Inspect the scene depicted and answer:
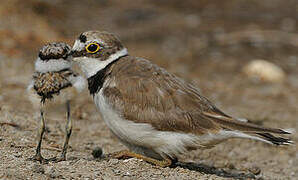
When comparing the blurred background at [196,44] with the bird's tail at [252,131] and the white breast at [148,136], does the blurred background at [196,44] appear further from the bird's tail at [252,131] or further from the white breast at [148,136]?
the bird's tail at [252,131]

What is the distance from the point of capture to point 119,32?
1165 cm

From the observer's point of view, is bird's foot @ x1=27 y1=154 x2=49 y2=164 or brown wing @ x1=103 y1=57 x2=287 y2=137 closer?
bird's foot @ x1=27 y1=154 x2=49 y2=164

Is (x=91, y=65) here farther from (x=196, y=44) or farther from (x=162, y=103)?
(x=196, y=44)

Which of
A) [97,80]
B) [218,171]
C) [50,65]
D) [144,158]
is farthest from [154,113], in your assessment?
[218,171]

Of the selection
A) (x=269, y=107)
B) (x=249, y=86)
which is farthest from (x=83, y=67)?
(x=249, y=86)

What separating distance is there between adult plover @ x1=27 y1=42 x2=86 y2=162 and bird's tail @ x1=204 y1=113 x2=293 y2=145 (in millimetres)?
1347

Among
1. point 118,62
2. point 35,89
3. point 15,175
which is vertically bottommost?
point 15,175

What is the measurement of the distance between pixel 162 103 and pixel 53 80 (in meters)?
1.02

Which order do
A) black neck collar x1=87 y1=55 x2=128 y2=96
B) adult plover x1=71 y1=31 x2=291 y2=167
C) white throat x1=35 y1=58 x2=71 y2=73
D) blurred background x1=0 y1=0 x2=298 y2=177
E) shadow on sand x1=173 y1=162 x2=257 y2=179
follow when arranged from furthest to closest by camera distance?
blurred background x1=0 y1=0 x2=298 y2=177
shadow on sand x1=173 y1=162 x2=257 y2=179
black neck collar x1=87 y1=55 x2=128 y2=96
adult plover x1=71 y1=31 x2=291 y2=167
white throat x1=35 y1=58 x2=71 y2=73

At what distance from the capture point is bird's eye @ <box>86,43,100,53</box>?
181 inches

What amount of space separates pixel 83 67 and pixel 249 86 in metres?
5.44

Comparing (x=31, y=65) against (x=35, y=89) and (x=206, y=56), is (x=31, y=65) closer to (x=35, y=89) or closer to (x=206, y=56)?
(x=206, y=56)

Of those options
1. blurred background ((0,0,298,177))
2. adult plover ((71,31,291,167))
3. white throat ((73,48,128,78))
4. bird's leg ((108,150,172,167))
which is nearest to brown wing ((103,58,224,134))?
adult plover ((71,31,291,167))

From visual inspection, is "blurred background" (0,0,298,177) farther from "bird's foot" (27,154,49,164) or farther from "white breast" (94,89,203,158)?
"bird's foot" (27,154,49,164)
